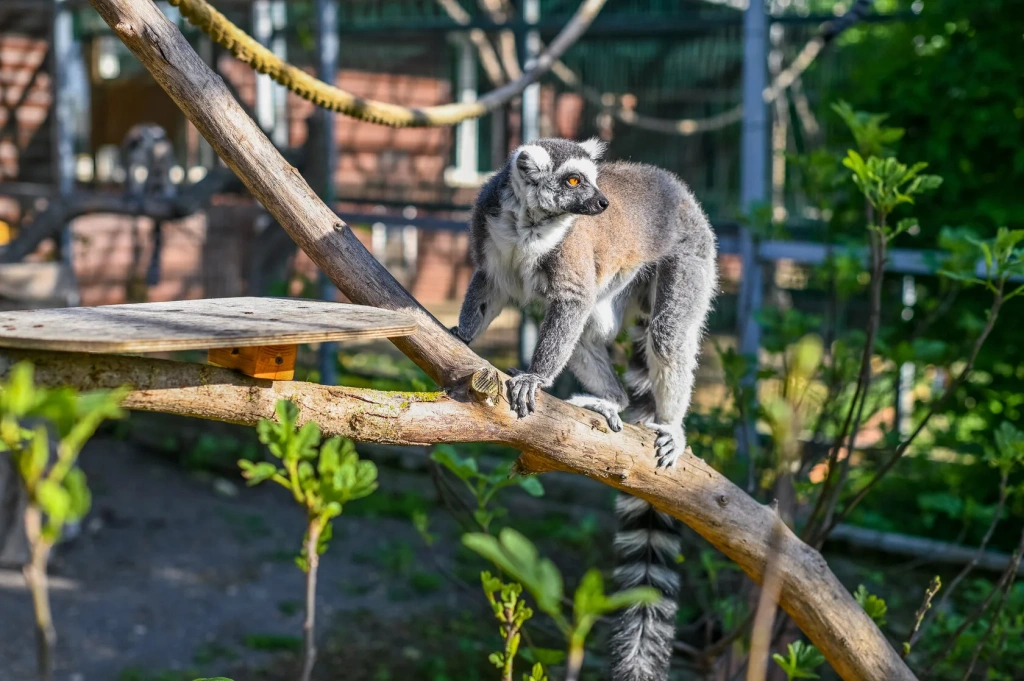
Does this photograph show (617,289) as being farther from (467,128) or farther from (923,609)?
(467,128)

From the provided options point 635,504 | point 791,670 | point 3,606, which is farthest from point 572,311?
point 3,606

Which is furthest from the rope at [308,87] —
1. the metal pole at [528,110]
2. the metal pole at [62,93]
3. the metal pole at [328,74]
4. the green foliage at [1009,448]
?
the metal pole at [62,93]

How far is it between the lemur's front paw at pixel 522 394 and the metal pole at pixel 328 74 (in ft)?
13.3

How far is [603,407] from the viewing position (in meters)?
2.85

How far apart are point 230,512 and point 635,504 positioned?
13.1 feet

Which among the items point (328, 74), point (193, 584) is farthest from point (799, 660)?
point (328, 74)

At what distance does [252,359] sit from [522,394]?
Answer: 683 mm

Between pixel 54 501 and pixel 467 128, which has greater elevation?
pixel 467 128

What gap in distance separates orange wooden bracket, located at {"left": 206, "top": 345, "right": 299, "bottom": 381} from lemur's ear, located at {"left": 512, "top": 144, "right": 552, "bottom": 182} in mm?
1036

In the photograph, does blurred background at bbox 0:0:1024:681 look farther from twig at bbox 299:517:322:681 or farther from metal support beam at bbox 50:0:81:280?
twig at bbox 299:517:322:681

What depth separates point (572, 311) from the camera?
2781 mm

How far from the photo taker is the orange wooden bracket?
1988mm

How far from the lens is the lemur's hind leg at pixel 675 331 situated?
9.96ft

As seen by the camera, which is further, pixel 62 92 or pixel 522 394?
pixel 62 92
